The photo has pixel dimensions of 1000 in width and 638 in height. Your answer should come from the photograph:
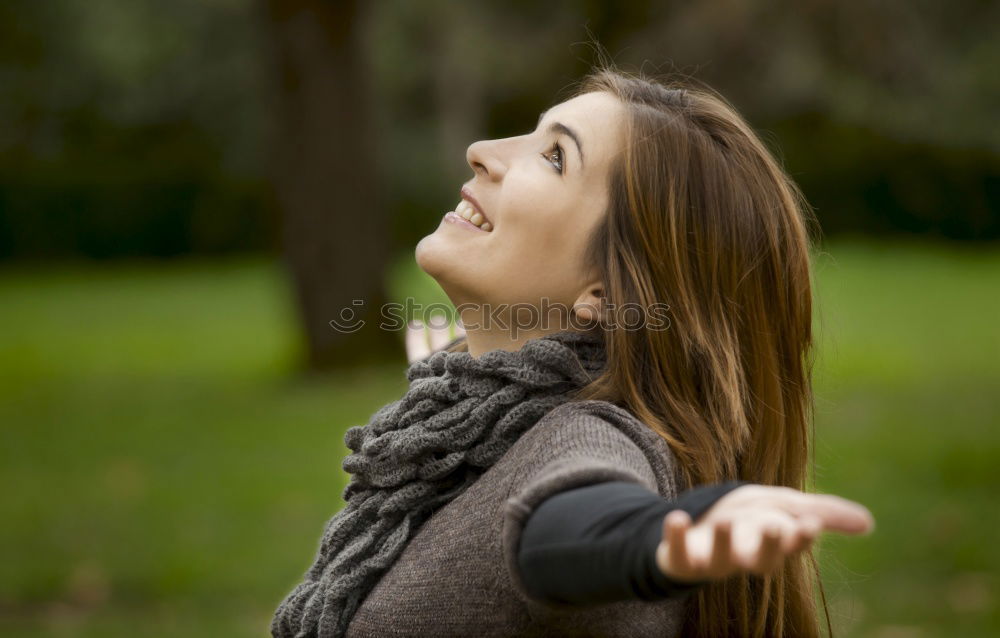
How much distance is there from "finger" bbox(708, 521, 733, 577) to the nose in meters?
1.02

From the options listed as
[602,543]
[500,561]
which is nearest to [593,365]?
[500,561]

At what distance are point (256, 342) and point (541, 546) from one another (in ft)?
36.9

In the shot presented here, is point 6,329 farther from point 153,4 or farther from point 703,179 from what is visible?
point 703,179

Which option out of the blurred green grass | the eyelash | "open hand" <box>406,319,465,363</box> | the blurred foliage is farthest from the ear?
the blurred foliage

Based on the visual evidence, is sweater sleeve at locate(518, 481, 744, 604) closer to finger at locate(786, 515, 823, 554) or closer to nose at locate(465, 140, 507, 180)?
finger at locate(786, 515, 823, 554)

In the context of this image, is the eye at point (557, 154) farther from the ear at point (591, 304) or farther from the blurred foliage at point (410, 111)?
the blurred foliage at point (410, 111)

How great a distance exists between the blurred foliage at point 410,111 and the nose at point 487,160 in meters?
14.6

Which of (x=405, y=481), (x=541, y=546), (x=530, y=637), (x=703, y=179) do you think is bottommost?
(x=530, y=637)

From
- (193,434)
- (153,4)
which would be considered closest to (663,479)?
(193,434)

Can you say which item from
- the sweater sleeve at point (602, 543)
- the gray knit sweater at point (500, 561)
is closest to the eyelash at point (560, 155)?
the gray knit sweater at point (500, 561)

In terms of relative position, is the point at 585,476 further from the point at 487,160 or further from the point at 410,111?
the point at 410,111

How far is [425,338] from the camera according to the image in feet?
9.04

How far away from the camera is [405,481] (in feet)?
6.53

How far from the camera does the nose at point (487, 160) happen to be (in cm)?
211
